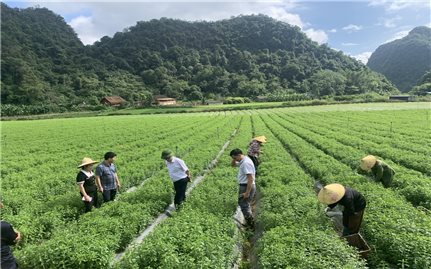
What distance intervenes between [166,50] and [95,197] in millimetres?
172328

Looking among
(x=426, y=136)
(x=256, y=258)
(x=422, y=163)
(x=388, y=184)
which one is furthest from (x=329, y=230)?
(x=426, y=136)

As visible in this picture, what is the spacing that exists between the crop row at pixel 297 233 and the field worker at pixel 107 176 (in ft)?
16.5

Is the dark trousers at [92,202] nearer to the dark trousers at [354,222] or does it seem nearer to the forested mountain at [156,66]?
the dark trousers at [354,222]

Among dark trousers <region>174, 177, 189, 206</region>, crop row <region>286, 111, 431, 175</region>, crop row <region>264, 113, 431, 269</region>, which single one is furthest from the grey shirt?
crop row <region>286, 111, 431, 175</region>

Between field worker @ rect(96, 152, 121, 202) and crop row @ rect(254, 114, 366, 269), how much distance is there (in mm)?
5023

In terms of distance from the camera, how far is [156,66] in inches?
6471

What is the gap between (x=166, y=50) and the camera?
176 m

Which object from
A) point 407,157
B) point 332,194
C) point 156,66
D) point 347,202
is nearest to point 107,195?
point 332,194

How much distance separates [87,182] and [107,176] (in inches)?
30.1

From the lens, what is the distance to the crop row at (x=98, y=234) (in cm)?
678

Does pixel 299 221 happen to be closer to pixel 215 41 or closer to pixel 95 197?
pixel 95 197

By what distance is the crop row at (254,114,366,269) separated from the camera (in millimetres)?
6246

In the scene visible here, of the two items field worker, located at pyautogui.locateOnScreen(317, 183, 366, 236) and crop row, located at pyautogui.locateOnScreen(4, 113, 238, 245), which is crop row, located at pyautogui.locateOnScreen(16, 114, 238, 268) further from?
field worker, located at pyautogui.locateOnScreen(317, 183, 366, 236)

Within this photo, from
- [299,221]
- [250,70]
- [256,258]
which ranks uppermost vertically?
[250,70]
